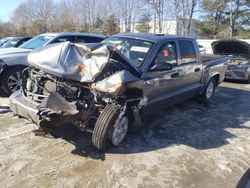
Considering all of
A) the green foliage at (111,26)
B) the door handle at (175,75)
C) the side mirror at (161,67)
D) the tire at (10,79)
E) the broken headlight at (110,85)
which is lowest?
the tire at (10,79)

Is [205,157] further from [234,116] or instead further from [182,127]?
[234,116]

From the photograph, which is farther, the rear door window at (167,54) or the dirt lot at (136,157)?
the rear door window at (167,54)

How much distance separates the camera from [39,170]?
11.5 feet

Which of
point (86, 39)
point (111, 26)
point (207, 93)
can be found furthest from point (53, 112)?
point (111, 26)

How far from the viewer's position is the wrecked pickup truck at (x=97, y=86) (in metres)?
3.80

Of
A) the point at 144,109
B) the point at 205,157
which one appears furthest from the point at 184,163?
the point at 144,109

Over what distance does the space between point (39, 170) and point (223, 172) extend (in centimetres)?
256

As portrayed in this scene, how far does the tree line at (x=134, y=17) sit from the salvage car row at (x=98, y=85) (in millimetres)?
25550

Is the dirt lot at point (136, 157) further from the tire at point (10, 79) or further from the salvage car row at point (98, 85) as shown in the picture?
the tire at point (10, 79)

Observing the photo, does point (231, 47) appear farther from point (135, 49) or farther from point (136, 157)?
point (136, 157)

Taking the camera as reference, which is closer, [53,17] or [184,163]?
[184,163]

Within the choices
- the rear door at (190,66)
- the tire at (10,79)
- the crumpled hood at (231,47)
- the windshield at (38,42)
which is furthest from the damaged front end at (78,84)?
the crumpled hood at (231,47)

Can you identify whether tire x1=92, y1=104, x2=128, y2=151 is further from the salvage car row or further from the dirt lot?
the dirt lot

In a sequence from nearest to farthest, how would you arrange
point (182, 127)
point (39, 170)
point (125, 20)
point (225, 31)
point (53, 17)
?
point (39, 170) < point (182, 127) < point (225, 31) < point (125, 20) < point (53, 17)
